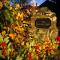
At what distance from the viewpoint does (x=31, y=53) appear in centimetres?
264

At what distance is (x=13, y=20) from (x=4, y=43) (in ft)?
3.48

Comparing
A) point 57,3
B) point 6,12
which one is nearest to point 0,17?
point 6,12

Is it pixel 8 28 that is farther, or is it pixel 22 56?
pixel 8 28

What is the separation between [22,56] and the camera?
8.36 ft

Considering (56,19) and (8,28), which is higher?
(8,28)

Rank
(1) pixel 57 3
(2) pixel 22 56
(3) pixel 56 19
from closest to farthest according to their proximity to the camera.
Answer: (2) pixel 22 56, (3) pixel 56 19, (1) pixel 57 3

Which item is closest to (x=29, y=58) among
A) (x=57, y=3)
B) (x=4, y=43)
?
(x=4, y=43)

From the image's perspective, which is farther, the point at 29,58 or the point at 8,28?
the point at 8,28

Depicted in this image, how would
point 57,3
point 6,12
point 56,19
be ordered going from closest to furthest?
point 6,12 → point 56,19 → point 57,3

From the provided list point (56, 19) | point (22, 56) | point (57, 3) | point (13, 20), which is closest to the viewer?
point (22, 56)

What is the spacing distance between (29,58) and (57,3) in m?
10.2

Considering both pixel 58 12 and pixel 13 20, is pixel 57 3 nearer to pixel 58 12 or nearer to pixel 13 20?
pixel 58 12

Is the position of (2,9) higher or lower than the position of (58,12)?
higher

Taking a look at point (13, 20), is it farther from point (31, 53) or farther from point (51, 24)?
point (51, 24)
